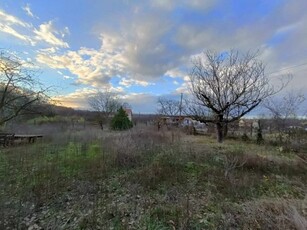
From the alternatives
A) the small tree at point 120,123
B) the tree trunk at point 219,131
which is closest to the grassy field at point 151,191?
the tree trunk at point 219,131

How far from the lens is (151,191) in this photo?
5988 mm

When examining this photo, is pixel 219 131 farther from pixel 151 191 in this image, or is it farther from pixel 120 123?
pixel 120 123

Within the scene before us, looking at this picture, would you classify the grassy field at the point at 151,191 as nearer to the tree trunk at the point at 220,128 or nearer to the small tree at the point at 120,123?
the tree trunk at the point at 220,128

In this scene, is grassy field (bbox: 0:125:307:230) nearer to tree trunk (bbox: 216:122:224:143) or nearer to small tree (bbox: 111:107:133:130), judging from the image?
tree trunk (bbox: 216:122:224:143)

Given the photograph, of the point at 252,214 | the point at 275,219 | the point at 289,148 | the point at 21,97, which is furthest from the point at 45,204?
the point at 21,97

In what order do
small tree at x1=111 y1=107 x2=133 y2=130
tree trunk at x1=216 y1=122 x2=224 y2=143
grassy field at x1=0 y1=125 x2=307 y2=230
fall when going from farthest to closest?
small tree at x1=111 y1=107 x2=133 y2=130
tree trunk at x1=216 y1=122 x2=224 y2=143
grassy field at x1=0 y1=125 x2=307 y2=230

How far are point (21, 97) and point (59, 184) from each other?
42.3ft

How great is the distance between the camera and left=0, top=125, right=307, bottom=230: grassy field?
14.2 feet

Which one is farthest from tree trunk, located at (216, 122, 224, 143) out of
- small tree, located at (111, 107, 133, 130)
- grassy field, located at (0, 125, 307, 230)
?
small tree, located at (111, 107, 133, 130)

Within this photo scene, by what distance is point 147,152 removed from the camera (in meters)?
9.28

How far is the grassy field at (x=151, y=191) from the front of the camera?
14.2 ft

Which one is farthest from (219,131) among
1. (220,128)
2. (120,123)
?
(120,123)

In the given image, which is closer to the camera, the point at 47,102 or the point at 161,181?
the point at 161,181

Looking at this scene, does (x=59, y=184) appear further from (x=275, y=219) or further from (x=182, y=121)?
(x=182, y=121)
